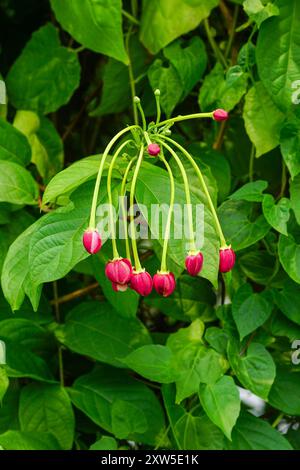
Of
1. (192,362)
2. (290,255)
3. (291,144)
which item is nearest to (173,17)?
(291,144)

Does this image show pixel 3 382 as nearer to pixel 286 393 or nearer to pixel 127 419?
pixel 127 419

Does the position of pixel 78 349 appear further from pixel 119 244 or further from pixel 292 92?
pixel 292 92

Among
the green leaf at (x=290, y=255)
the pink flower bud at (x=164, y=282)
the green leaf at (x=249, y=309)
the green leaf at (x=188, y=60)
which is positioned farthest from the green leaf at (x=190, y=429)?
the green leaf at (x=188, y=60)

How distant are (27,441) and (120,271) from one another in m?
0.44

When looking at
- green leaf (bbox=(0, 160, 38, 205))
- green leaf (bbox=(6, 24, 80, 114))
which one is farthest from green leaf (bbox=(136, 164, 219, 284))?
green leaf (bbox=(6, 24, 80, 114))

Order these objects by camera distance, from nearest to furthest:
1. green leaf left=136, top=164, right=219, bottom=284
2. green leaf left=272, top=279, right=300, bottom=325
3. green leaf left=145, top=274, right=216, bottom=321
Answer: green leaf left=136, top=164, right=219, bottom=284 → green leaf left=272, top=279, right=300, bottom=325 → green leaf left=145, top=274, right=216, bottom=321

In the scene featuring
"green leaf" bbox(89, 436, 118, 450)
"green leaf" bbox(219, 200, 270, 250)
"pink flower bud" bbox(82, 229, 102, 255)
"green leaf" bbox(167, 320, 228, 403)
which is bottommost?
"green leaf" bbox(89, 436, 118, 450)

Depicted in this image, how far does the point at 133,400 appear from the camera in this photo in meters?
1.31

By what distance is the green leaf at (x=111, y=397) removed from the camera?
1.29 meters

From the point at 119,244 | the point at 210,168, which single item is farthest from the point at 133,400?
the point at 210,168

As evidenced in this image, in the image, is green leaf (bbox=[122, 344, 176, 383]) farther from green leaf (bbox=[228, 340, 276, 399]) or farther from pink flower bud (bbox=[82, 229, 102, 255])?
pink flower bud (bbox=[82, 229, 102, 255])

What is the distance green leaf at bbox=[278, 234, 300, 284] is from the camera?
3.74 feet

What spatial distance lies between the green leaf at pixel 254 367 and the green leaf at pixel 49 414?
0.27 meters

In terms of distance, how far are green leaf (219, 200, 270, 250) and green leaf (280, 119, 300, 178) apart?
3.3 inches
